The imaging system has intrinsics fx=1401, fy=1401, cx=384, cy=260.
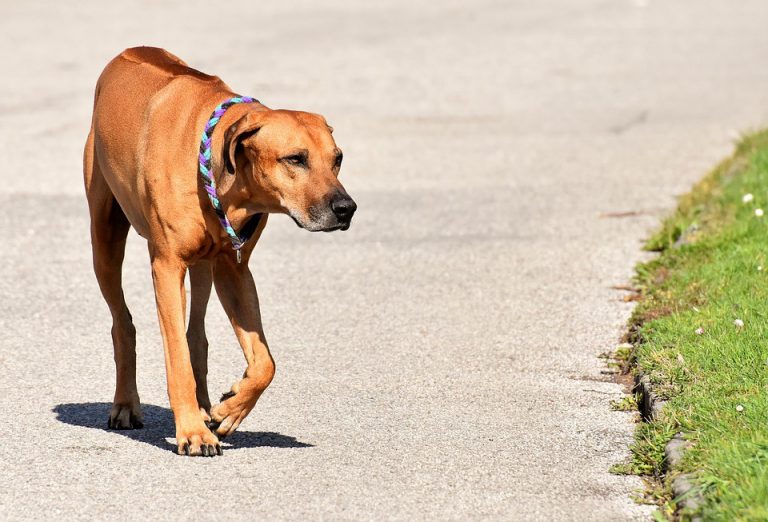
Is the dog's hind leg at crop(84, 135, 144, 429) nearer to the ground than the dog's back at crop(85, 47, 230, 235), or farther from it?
nearer to the ground

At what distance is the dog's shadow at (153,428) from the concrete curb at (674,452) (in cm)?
151

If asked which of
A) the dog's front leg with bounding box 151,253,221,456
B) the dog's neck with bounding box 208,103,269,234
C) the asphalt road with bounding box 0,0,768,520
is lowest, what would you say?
the asphalt road with bounding box 0,0,768,520

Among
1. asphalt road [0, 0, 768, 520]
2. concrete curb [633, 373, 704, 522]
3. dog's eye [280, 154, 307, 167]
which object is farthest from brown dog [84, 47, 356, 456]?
concrete curb [633, 373, 704, 522]

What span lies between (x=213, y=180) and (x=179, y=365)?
789 millimetres

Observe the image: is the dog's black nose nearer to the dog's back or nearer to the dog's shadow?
the dog's back

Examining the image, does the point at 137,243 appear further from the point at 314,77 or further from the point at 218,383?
the point at 314,77

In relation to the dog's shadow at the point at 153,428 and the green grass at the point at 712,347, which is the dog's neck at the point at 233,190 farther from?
the green grass at the point at 712,347

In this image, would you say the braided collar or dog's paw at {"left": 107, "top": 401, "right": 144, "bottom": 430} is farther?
dog's paw at {"left": 107, "top": 401, "right": 144, "bottom": 430}

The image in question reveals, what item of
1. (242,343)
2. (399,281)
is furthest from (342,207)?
(399,281)

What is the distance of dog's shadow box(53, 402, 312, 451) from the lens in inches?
237

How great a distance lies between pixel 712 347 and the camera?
6.55 m

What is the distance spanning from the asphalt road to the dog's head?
1049 millimetres

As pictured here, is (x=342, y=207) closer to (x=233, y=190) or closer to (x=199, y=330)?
(x=233, y=190)

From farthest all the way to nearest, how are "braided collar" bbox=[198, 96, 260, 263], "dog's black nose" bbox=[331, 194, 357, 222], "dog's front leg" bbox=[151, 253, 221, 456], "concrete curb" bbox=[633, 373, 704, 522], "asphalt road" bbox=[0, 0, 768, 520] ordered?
"dog's front leg" bbox=[151, 253, 221, 456]
"braided collar" bbox=[198, 96, 260, 263]
"asphalt road" bbox=[0, 0, 768, 520]
"dog's black nose" bbox=[331, 194, 357, 222]
"concrete curb" bbox=[633, 373, 704, 522]
